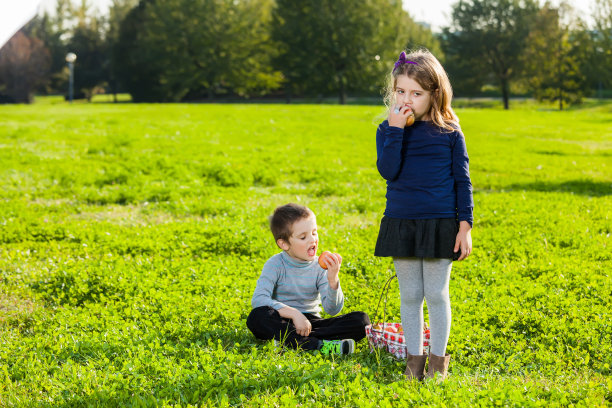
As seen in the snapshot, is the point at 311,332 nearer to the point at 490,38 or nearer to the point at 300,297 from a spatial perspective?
the point at 300,297

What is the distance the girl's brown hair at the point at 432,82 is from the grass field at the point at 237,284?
74.3 inches

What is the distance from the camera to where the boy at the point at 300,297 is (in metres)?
5.34

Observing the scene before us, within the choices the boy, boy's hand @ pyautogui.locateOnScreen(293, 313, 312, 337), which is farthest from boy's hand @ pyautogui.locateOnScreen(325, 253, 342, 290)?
boy's hand @ pyautogui.locateOnScreen(293, 313, 312, 337)

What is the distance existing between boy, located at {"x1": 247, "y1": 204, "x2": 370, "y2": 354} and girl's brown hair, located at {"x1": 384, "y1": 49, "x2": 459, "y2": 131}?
1422 millimetres

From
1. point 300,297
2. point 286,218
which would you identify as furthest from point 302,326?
point 286,218

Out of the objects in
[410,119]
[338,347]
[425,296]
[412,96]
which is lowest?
[338,347]

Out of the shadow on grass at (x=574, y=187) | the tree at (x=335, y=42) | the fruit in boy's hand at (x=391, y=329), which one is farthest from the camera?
the tree at (x=335, y=42)

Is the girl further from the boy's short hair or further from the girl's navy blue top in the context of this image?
the boy's short hair

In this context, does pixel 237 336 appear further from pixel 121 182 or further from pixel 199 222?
pixel 121 182

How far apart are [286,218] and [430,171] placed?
1.57m

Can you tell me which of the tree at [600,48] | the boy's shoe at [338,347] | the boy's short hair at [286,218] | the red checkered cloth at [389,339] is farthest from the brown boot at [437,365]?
the tree at [600,48]

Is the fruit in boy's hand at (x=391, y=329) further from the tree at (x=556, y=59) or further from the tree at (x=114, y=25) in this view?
the tree at (x=114, y=25)

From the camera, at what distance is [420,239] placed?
4457 millimetres

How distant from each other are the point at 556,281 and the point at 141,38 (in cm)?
7831
